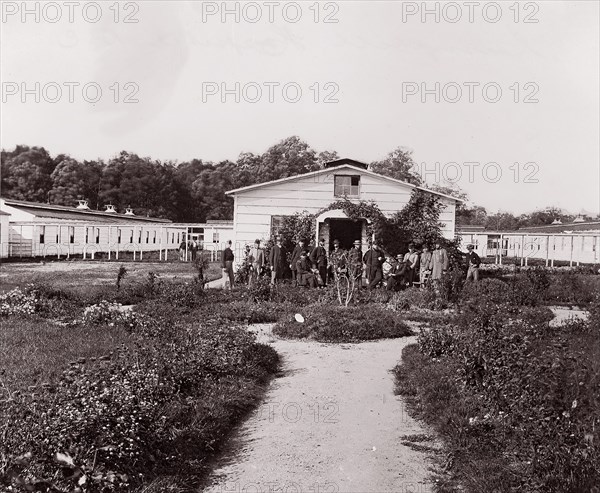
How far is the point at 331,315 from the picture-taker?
41.8ft

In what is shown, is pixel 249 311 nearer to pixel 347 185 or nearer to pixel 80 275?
pixel 347 185

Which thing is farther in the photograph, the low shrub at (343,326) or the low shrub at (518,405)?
the low shrub at (343,326)

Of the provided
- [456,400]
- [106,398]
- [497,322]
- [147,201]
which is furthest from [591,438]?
[147,201]

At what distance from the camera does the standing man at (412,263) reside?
63.8 feet

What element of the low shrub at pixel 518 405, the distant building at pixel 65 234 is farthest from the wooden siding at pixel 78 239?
the low shrub at pixel 518 405

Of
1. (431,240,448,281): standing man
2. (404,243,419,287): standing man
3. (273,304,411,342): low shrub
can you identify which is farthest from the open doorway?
(273,304,411,342): low shrub

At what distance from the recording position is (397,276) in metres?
18.6

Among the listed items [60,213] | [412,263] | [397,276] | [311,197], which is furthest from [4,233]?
[397,276]

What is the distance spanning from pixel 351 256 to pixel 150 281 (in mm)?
5944

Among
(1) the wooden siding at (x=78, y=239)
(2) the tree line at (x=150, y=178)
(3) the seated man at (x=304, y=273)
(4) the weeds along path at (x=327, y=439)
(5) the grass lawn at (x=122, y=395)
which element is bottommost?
(4) the weeds along path at (x=327, y=439)

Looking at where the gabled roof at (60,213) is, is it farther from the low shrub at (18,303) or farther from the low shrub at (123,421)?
the low shrub at (123,421)

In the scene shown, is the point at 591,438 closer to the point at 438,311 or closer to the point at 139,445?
the point at 139,445

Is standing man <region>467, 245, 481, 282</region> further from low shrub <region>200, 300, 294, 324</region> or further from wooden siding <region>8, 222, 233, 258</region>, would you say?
wooden siding <region>8, 222, 233, 258</region>

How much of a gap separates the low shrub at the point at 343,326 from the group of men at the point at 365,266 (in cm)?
438
